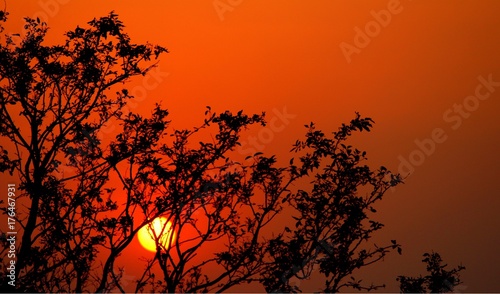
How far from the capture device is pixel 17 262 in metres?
18.2

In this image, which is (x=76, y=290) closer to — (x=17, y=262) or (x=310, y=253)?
(x=17, y=262)

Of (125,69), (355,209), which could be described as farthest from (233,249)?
(125,69)

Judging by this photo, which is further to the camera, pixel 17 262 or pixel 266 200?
pixel 266 200

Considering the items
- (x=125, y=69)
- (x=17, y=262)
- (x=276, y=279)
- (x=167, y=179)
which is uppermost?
(x=125, y=69)

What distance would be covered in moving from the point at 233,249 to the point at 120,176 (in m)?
3.16

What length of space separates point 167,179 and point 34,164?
9.85 ft

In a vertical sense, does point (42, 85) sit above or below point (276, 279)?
above

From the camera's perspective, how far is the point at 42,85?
1898 cm

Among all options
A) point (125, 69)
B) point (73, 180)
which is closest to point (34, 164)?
point (73, 180)

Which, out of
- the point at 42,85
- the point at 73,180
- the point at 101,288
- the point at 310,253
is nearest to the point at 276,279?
the point at 310,253

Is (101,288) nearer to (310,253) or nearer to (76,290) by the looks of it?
(76,290)

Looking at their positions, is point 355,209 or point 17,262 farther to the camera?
point 355,209

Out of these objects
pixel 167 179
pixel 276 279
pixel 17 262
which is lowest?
pixel 276 279

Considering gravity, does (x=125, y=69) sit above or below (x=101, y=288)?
above
